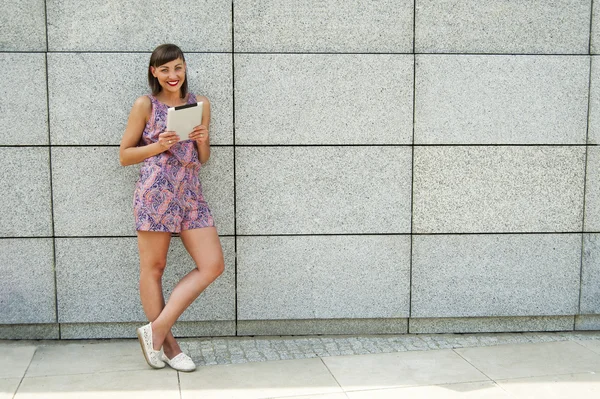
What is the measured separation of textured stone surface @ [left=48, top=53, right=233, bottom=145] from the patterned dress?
487 millimetres

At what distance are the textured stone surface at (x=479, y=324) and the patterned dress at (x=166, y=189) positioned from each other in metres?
1.94

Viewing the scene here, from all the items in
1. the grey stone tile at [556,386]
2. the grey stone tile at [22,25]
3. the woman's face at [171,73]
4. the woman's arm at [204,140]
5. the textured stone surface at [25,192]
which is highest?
the grey stone tile at [22,25]

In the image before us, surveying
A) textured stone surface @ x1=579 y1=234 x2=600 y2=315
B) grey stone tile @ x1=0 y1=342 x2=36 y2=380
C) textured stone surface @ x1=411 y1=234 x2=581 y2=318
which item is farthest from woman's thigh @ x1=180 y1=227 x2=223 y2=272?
textured stone surface @ x1=579 y1=234 x2=600 y2=315

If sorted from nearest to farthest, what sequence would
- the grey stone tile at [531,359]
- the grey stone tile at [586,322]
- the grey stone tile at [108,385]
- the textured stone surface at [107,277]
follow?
the grey stone tile at [108,385], the grey stone tile at [531,359], the textured stone surface at [107,277], the grey stone tile at [586,322]

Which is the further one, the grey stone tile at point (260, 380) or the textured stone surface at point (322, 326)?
the textured stone surface at point (322, 326)

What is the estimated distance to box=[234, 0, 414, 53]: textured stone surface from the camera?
4547 mm

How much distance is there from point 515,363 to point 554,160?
1609 mm

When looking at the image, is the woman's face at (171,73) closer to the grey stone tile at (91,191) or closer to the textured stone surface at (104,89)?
the textured stone surface at (104,89)

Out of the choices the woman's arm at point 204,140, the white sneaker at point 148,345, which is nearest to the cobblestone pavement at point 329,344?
the white sneaker at point 148,345

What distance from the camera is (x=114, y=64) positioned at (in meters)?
4.50

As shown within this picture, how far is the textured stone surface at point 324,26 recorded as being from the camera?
455 centimetres

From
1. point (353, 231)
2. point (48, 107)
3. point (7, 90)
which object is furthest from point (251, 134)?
point (7, 90)

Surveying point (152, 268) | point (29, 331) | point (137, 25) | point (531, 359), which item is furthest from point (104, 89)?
point (531, 359)

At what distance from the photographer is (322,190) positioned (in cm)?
471
